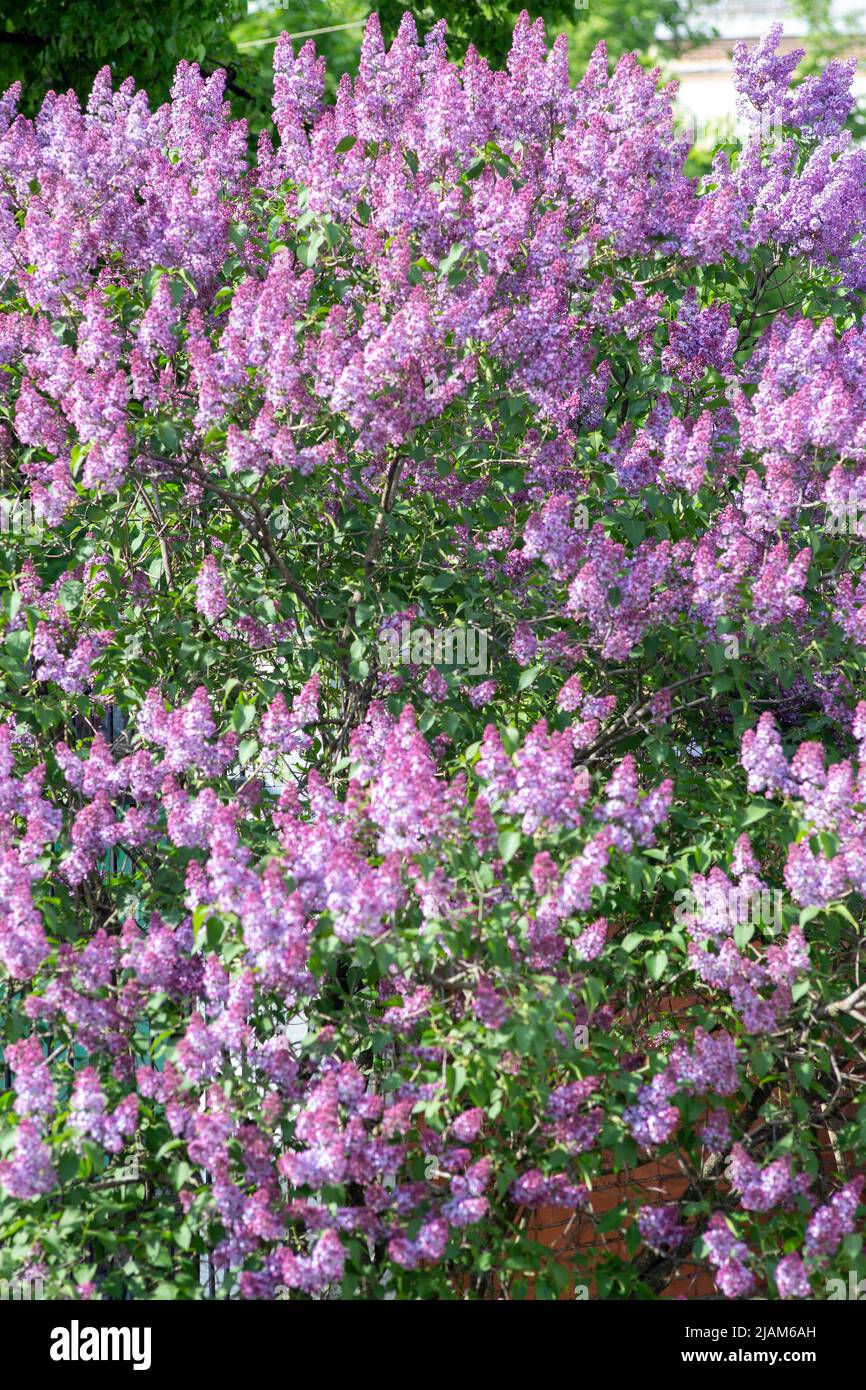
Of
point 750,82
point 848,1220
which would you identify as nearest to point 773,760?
point 848,1220

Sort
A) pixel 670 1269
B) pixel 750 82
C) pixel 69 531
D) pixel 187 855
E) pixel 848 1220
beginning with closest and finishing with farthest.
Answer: pixel 848 1220 → pixel 187 855 → pixel 670 1269 → pixel 69 531 → pixel 750 82

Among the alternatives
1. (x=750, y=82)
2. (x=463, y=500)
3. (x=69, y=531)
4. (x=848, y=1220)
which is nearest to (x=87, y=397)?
(x=69, y=531)

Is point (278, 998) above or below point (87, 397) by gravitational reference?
below

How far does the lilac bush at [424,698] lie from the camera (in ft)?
11.8

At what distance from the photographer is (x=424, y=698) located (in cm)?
445

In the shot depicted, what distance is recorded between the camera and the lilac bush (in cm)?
359

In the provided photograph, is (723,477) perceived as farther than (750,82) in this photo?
No

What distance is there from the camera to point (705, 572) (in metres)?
4.09

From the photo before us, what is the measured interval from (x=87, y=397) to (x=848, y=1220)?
8.62 ft

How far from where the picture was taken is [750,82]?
5918mm

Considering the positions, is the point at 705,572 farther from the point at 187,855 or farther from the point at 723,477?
the point at 187,855

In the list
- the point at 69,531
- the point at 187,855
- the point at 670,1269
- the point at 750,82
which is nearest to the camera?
the point at 187,855

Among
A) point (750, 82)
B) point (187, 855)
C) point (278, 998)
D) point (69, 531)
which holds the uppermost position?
point (750, 82)

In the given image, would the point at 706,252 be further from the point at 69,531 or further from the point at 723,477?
the point at 69,531
